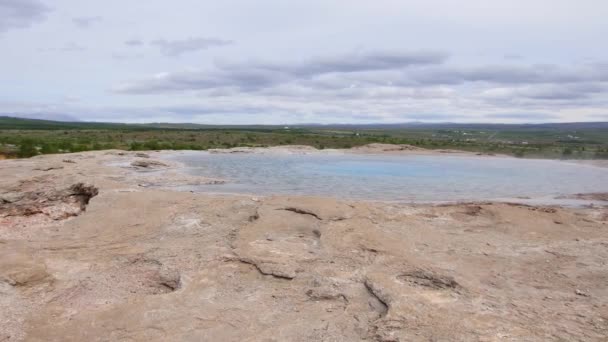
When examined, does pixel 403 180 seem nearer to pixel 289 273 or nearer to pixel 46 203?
pixel 46 203

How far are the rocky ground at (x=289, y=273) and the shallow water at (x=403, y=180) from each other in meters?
5.42

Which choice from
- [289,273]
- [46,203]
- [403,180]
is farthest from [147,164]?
[289,273]

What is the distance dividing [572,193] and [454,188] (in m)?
3.55

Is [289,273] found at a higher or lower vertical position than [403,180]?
higher

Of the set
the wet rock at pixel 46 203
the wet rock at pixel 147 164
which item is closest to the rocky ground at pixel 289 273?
the wet rock at pixel 46 203

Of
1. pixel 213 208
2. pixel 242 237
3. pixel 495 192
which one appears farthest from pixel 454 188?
pixel 242 237

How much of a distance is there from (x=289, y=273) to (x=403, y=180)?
14.0 m

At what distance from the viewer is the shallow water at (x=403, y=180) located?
52.2 ft

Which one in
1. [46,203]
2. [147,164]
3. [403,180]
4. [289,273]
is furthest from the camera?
[147,164]

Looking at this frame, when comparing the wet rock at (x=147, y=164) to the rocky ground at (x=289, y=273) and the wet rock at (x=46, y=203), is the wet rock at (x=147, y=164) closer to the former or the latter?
the wet rock at (x=46, y=203)

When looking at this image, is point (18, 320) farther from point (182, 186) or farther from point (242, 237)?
point (182, 186)

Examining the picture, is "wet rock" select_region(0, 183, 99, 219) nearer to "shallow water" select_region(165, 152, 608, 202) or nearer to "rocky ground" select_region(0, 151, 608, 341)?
"rocky ground" select_region(0, 151, 608, 341)

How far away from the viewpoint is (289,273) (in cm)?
629

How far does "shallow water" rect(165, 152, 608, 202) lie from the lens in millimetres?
15898
